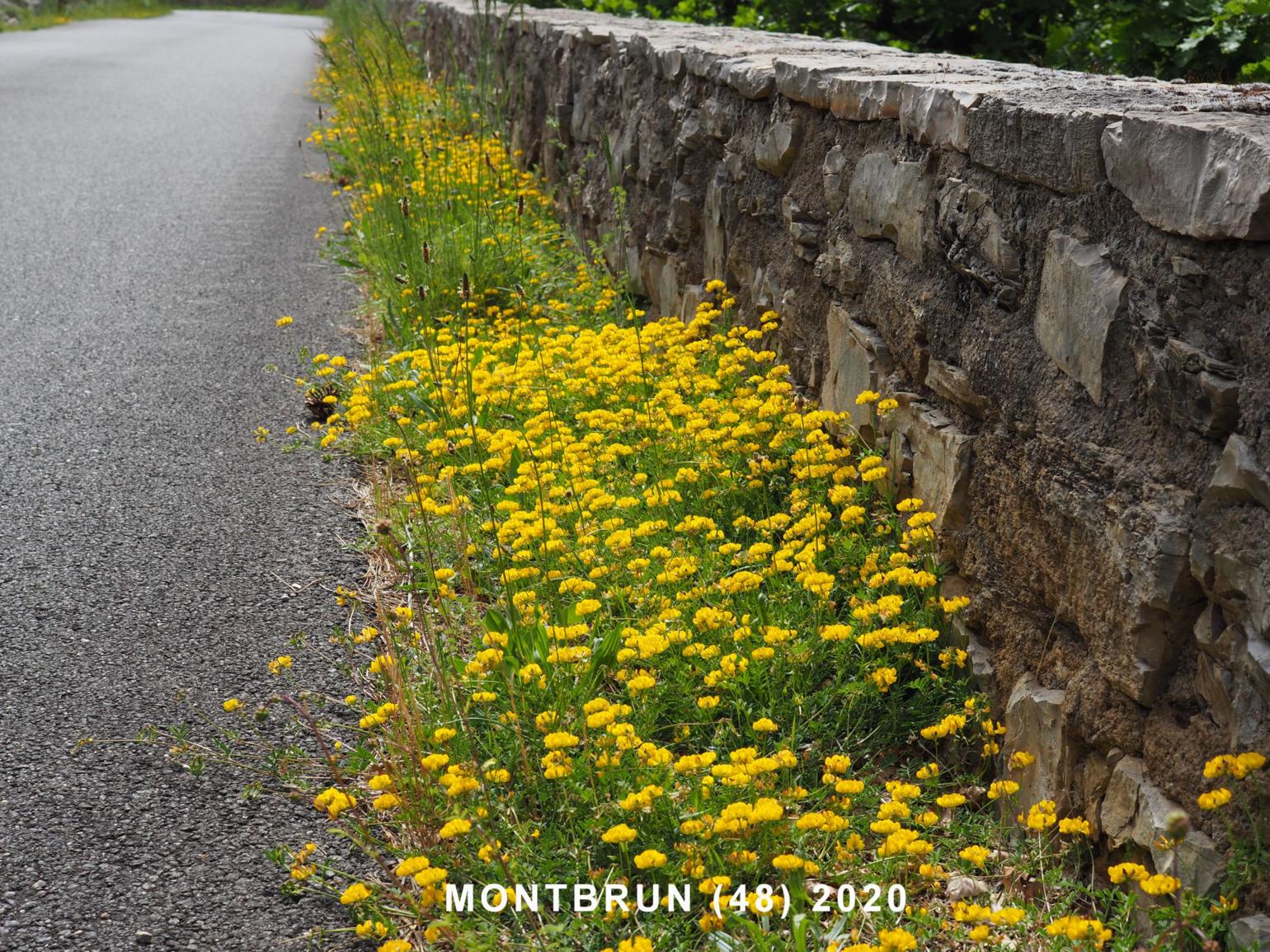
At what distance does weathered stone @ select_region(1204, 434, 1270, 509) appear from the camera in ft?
6.15

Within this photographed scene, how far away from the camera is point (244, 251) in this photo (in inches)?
282

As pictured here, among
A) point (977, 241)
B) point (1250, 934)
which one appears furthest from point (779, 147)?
point (1250, 934)

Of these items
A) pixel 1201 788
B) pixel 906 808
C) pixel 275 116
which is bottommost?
pixel 906 808

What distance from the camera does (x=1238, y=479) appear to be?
192cm

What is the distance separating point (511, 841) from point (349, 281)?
4.76 metres

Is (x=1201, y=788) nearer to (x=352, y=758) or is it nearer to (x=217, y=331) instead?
(x=352, y=758)

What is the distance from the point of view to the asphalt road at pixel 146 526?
240 centimetres

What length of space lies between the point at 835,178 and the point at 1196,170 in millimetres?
1805

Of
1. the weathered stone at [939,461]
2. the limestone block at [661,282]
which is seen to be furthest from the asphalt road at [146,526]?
the weathered stone at [939,461]

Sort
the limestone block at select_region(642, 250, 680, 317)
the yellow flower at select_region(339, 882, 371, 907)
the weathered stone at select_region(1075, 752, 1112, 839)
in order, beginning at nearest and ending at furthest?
the yellow flower at select_region(339, 882, 371, 907) → the weathered stone at select_region(1075, 752, 1112, 839) → the limestone block at select_region(642, 250, 680, 317)

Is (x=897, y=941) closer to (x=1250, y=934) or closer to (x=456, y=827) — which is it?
(x=1250, y=934)

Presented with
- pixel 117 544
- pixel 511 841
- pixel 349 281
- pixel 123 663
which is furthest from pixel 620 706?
pixel 349 281

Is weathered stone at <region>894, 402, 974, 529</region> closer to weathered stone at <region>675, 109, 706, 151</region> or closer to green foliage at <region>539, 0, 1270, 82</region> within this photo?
green foliage at <region>539, 0, 1270, 82</region>

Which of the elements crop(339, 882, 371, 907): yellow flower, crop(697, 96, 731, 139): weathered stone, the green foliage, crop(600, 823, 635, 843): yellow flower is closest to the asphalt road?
crop(339, 882, 371, 907): yellow flower
